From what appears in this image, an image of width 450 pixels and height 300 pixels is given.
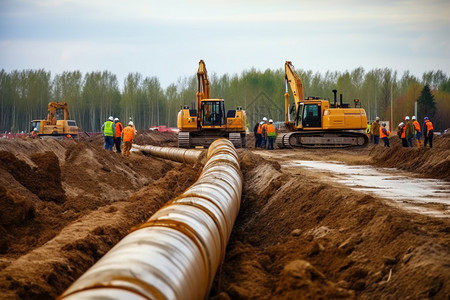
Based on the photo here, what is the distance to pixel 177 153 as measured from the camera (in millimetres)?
26609

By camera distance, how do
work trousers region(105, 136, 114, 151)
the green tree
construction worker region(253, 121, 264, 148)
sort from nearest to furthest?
work trousers region(105, 136, 114, 151) → construction worker region(253, 121, 264, 148) → the green tree

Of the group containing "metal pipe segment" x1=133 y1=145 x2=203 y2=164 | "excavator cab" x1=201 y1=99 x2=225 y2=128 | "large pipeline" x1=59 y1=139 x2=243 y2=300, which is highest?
"excavator cab" x1=201 y1=99 x2=225 y2=128

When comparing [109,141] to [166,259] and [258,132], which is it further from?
[166,259]

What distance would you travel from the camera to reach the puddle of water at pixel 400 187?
10056mm

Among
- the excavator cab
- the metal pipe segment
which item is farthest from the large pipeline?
the excavator cab

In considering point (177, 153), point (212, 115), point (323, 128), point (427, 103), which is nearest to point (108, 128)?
point (177, 153)

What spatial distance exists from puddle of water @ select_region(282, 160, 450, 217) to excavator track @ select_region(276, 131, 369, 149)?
13070 millimetres

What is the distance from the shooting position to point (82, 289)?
12.7ft

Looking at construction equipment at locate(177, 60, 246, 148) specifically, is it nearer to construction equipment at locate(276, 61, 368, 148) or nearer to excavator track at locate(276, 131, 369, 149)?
excavator track at locate(276, 131, 369, 149)

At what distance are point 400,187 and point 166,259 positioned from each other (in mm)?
9194

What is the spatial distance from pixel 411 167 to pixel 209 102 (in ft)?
45.3

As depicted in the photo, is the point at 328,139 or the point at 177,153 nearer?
the point at 177,153

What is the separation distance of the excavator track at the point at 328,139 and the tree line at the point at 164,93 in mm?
54088

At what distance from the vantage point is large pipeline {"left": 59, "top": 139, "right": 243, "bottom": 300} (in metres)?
3.89
